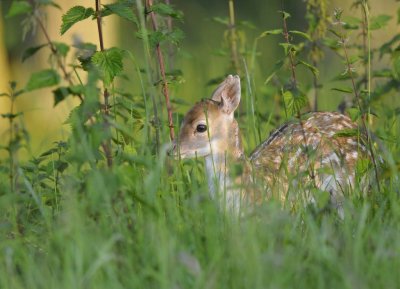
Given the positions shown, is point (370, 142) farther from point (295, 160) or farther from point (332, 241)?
point (332, 241)

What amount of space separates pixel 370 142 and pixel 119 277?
1.87 metres

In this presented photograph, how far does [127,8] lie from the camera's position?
5.29 meters

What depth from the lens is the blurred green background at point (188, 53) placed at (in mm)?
8492

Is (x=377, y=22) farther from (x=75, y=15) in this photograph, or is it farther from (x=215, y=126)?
(x=75, y=15)

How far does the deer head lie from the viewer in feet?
20.7

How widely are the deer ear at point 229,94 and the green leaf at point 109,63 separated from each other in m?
1.30

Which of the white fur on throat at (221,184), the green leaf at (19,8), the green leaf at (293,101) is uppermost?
the green leaf at (19,8)

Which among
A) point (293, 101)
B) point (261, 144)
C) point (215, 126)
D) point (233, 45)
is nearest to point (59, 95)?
point (293, 101)

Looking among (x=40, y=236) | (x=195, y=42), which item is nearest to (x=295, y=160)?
(x=40, y=236)

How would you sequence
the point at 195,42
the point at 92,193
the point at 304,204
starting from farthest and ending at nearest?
the point at 195,42
the point at 304,204
the point at 92,193

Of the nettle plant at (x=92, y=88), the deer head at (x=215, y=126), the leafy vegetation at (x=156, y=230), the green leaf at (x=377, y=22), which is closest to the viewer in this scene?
the leafy vegetation at (x=156, y=230)

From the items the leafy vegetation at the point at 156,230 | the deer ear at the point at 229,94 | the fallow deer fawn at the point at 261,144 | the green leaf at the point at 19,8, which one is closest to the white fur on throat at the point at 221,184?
the fallow deer fawn at the point at 261,144

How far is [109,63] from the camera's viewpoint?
17.2ft

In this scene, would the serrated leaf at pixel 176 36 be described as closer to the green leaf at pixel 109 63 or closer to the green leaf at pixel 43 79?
the green leaf at pixel 109 63
